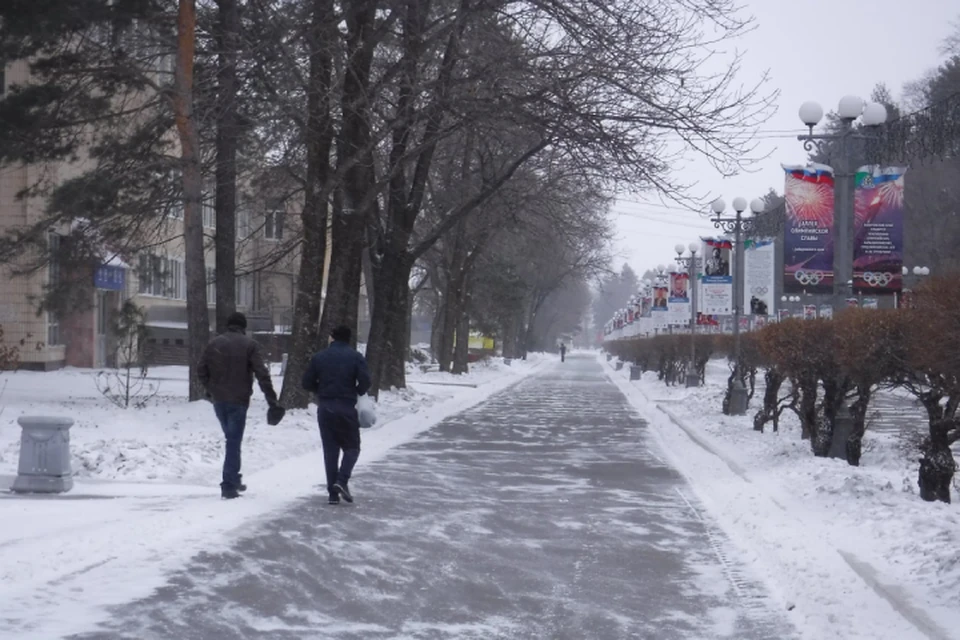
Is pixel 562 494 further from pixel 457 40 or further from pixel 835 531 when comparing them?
pixel 457 40

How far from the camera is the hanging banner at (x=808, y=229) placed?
21.5 m

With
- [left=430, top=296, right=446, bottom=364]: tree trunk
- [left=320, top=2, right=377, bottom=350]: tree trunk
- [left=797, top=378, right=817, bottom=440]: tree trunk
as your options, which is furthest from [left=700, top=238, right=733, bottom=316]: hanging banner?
[left=430, top=296, right=446, bottom=364]: tree trunk

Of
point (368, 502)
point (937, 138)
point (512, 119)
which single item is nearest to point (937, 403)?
point (368, 502)

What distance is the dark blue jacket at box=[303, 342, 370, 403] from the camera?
13.6 metres

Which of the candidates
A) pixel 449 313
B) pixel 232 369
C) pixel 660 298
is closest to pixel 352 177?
pixel 232 369

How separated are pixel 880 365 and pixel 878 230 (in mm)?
5391

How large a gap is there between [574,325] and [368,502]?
15760 cm

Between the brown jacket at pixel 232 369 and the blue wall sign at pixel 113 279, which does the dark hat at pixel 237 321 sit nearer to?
the brown jacket at pixel 232 369

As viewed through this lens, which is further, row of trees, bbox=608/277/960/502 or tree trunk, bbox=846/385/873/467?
tree trunk, bbox=846/385/873/467

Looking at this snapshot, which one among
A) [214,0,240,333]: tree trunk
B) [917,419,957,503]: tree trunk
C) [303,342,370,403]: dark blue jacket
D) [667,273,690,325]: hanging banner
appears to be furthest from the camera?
[667,273,690,325]: hanging banner

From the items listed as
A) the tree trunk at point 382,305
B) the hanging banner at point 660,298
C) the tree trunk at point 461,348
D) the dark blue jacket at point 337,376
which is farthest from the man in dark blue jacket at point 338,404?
the tree trunk at point 461,348

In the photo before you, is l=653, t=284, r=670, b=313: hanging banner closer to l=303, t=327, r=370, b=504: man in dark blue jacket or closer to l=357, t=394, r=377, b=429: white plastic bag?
l=357, t=394, r=377, b=429: white plastic bag

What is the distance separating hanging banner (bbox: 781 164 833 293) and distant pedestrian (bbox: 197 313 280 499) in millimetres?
10854

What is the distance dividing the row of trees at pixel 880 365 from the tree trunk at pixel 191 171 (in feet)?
33.0
